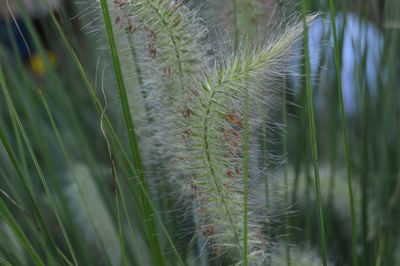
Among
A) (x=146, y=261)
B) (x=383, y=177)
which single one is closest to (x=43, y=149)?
A: (x=146, y=261)

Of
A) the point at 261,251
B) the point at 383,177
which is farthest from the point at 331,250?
the point at 261,251

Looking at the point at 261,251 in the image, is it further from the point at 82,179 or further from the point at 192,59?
the point at 82,179

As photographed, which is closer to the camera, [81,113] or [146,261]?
[146,261]

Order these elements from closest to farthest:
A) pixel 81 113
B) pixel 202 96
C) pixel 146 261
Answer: pixel 202 96, pixel 146 261, pixel 81 113

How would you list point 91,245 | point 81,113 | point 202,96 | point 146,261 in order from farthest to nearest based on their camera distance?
point 81,113 → point 91,245 → point 146,261 → point 202,96

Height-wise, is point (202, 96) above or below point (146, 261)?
above

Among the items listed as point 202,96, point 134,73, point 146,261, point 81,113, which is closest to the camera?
point 202,96

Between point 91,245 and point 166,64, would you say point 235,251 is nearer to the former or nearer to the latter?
point 166,64

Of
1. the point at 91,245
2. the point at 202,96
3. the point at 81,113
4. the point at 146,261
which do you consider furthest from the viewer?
the point at 81,113

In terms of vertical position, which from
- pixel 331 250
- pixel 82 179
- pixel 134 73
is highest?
pixel 134 73
